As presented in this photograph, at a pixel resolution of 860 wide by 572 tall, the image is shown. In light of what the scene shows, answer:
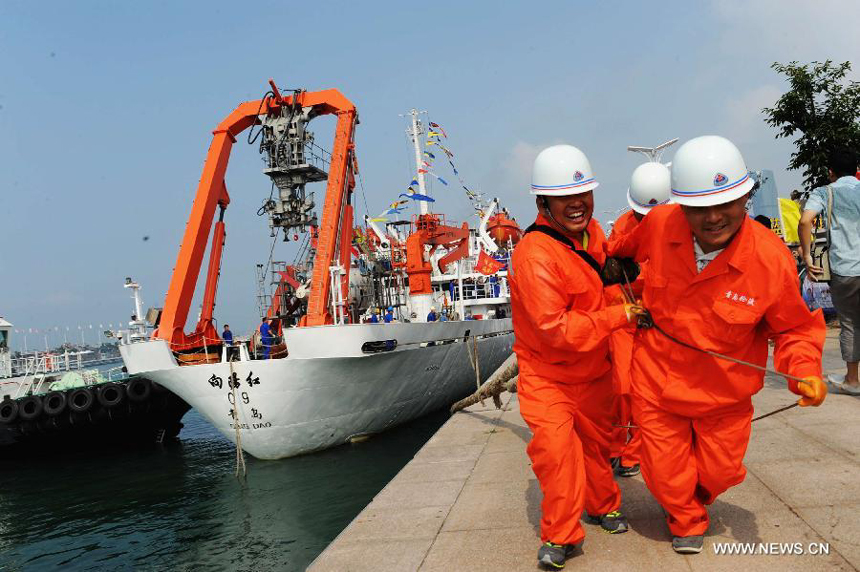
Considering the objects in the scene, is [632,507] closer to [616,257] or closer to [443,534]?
[443,534]

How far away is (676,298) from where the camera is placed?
8.81ft

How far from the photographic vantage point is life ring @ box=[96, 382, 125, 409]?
15.4m

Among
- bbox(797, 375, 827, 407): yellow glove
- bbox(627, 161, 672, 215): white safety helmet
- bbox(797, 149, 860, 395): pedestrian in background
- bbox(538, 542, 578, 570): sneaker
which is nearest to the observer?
bbox(797, 375, 827, 407): yellow glove

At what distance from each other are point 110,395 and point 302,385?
8472 millimetres

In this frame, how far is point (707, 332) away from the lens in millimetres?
2600

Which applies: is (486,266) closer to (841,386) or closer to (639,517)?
(841,386)

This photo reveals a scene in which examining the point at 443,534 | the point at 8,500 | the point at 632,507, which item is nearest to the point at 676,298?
the point at 632,507

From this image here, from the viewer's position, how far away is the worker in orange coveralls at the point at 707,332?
8.19 feet

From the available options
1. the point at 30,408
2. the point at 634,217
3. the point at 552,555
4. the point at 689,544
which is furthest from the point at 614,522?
the point at 30,408

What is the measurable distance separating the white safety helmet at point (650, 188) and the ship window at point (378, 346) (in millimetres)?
6762

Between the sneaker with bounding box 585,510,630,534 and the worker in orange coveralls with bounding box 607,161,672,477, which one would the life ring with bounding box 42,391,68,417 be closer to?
the worker in orange coveralls with bounding box 607,161,672,477

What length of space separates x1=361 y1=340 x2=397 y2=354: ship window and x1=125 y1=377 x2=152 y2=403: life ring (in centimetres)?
821

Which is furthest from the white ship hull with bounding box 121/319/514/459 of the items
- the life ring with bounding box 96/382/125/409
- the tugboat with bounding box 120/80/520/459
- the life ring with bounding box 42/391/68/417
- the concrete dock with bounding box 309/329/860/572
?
the life ring with bounding box 42/391/68/417

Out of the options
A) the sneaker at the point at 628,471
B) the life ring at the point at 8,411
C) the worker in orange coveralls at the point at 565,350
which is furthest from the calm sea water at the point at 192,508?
the worker in orange coveralls at the point at 565,350
